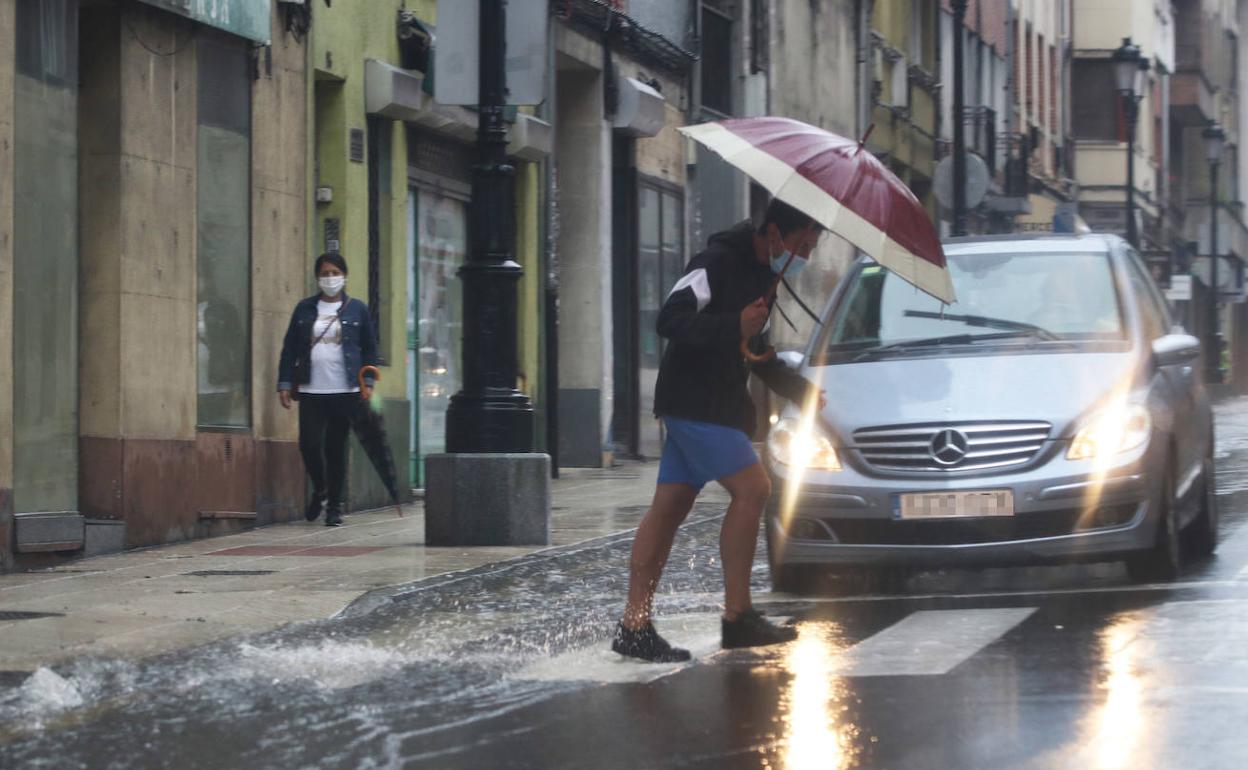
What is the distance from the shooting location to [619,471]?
2380 cm

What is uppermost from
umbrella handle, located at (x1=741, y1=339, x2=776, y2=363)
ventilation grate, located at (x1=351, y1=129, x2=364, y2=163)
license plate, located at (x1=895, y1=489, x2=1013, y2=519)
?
ventilation grate, located at (x1=351, y1=129, x2=364, y2=163)

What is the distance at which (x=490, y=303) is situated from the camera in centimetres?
1389

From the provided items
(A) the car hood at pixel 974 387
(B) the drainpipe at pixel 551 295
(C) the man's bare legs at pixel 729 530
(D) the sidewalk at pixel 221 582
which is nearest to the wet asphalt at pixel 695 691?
(C) the man's bare legs at pixel 729 530

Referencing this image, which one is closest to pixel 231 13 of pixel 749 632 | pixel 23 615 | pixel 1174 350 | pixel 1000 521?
pixel 23 615

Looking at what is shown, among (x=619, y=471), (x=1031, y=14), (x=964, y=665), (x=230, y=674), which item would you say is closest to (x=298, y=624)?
(x=230, y=674)

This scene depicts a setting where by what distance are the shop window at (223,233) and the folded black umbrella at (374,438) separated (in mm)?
754

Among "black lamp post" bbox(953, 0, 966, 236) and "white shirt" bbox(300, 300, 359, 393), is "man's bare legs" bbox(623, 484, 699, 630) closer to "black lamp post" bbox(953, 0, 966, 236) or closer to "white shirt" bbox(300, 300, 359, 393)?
"white shirt" bbox(300, 300, 359, 393)

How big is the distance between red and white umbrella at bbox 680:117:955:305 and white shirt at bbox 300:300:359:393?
296 inches

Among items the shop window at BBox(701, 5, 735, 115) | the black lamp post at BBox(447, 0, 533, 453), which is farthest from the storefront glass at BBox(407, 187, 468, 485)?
the shop window at BBox(701, 5, 735, 115)

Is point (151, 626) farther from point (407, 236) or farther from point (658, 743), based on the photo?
point (407, 236)

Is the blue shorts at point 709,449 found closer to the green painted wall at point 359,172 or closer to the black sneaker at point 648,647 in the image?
the black sneaker at point 648,647

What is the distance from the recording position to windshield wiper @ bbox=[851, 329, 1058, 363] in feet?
38.2

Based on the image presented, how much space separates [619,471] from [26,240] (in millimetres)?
10656

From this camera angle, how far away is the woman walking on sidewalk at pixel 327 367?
53.6 feet
